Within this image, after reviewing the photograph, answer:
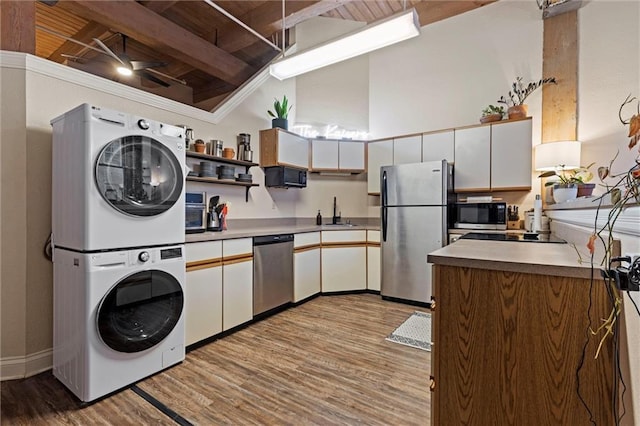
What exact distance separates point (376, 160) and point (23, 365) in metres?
4.03

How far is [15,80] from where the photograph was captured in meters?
2.07

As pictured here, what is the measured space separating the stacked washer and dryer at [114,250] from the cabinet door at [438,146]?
2.97 metres

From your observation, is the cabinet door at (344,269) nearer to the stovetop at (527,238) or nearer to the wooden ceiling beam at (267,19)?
the stovetop at (527,238)

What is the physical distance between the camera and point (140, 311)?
204cm

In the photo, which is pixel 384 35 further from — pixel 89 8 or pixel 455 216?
pixel 89 8

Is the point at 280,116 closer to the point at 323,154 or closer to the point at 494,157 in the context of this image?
the point at 323,154

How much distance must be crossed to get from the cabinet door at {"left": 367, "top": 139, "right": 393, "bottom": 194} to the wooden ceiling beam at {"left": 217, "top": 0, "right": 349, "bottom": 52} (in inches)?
69.6

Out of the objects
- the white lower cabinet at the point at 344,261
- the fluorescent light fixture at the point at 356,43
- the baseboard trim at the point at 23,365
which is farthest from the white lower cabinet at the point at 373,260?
the baseboard trim at the point at 23,365

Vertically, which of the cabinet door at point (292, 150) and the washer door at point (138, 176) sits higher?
the cabinet door at point (292, 150)


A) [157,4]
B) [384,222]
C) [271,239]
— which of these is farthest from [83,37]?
[384,222]

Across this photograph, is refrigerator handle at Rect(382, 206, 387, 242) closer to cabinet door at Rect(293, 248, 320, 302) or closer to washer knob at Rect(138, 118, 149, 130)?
Answer: cabinet door at Rect(293, 248, 320, 302)

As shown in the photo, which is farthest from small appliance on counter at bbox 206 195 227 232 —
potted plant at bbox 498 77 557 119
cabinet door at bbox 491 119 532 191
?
potted plant at bbox 498 77 557 119

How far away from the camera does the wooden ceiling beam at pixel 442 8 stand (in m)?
3.98

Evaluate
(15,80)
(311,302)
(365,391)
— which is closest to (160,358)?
(365,391)
